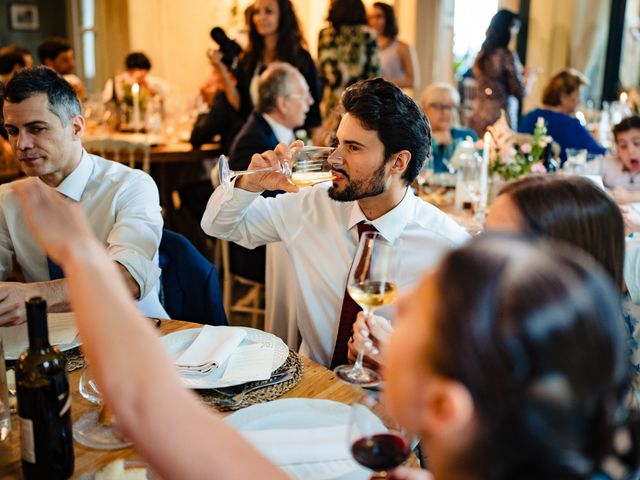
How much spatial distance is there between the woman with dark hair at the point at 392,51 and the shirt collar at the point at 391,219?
3.98m

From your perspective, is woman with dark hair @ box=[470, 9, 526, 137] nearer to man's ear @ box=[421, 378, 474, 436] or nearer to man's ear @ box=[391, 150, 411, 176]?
man's ear @ box=[391, 150, 411, 176]

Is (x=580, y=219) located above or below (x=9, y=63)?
below

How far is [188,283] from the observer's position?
1990mm

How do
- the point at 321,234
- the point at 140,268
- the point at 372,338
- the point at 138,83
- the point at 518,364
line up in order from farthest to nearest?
1. the point at 138,83
2. the point at 321,234
3. the point at 140,268
4. the point at 372,338
5. the point at 518,364

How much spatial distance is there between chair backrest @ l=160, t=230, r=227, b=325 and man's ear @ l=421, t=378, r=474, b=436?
4.55 feet

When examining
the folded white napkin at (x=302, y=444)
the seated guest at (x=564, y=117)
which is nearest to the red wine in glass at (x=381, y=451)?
the folded white napkin at (x=302, y=444)

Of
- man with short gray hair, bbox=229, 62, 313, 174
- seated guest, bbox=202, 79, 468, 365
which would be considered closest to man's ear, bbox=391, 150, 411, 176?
seated guest, bbox=202, 79, 468, 365

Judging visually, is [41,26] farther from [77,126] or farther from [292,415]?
[292,415]

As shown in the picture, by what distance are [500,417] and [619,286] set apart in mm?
706

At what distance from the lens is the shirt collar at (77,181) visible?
2.02 meters

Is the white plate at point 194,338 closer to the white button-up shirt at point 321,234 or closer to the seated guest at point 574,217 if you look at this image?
the white button-up shirt at point 321,234

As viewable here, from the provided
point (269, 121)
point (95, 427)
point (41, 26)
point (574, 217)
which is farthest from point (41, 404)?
point (41, 26)

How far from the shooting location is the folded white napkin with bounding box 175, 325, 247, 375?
1355mm

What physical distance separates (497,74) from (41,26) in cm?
649
